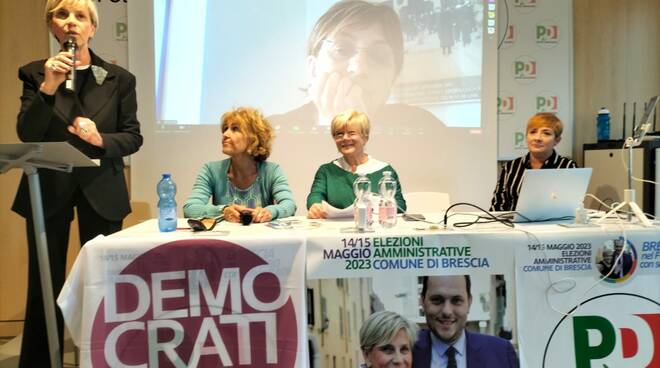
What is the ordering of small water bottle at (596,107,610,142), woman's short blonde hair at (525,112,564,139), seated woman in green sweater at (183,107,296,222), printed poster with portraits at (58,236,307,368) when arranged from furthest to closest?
small water bottle at (596,107,610,142)
woman's short blonde hair at (525,112,564,139)
seated woman in green sweater at (183,107,296,222)
printed poster with portraits at (58,236,307,368)

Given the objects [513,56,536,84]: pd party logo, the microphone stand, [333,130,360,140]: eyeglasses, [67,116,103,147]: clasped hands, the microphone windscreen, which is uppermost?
[513,56,536,84]: pd party logo

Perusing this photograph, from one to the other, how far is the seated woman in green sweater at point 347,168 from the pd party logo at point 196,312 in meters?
0.86

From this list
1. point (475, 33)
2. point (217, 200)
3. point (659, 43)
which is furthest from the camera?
point (659, 43)

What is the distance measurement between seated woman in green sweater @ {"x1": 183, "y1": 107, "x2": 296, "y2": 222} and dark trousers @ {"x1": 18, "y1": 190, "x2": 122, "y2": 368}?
0.41 metres

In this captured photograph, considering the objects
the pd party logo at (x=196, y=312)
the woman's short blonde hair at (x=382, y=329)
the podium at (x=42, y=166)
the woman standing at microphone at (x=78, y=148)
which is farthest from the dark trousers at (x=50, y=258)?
the woman's short blonde hair at (x=382, y=329)

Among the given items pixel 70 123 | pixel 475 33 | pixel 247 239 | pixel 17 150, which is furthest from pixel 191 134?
pixel 475 33

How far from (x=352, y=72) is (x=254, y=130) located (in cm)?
123

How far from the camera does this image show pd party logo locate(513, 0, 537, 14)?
3.50m

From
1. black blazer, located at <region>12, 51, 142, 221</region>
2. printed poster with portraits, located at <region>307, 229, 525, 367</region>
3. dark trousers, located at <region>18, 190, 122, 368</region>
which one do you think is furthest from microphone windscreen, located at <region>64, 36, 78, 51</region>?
printed poster with portraits, located at <region>307, 229, 525, 367</region>

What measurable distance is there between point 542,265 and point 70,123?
1.81 metres

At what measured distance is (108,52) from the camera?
10.2 ft

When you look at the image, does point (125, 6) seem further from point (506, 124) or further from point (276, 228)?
point (506, 124)

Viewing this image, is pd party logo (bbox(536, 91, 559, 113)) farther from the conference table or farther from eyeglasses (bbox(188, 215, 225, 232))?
eyeglasses (bbox(188, 215, 225, 232))

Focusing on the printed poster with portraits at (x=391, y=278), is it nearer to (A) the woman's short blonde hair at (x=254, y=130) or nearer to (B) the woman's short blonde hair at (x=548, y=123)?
(A) the woman's short blonde hair at (x=254, y=130)
